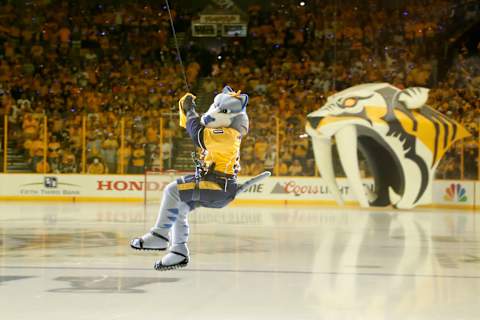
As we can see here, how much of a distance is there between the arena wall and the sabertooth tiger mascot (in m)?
15.1

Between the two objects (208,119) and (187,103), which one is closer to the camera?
(208,119)

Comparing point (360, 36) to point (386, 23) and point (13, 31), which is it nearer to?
point (386, 23)

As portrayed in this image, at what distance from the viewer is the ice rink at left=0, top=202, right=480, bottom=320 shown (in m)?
7.09

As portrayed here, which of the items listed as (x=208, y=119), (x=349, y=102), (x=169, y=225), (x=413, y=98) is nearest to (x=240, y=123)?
(x=208, y=119)

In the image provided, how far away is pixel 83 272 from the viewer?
9273mm

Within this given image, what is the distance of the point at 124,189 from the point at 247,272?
49.5 feet

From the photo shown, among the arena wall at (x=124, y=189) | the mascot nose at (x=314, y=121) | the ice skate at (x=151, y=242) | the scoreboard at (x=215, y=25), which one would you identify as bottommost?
the arena wall at (x=124, y=189)

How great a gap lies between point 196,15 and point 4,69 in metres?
6.46

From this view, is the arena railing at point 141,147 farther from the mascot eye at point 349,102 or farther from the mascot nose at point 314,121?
the mascot eye at point 349,102

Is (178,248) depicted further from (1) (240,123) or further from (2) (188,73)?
(2) (188,73)

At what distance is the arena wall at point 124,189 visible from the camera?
78.0ft

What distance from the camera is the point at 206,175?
8430 mm

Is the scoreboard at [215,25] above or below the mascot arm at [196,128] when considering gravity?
above

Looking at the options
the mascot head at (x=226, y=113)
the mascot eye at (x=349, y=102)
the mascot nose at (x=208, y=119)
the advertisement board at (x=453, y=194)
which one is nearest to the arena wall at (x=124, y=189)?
the advertisement board at (x=453, y=194)
